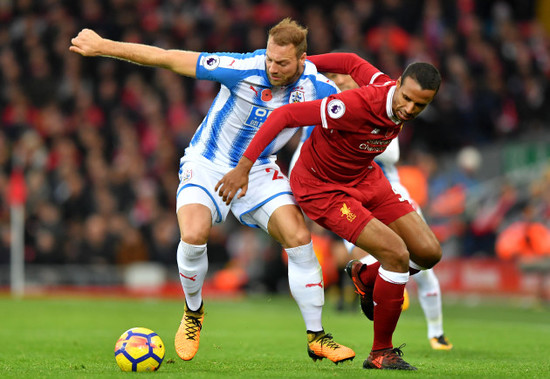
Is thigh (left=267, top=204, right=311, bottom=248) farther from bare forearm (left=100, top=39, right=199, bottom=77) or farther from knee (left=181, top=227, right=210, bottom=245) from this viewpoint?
bare forearm (left=100, top=39, right=199, bottom=77)

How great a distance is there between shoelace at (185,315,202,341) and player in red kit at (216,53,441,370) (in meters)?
1.13

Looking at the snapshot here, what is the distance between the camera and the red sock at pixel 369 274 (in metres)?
6.90

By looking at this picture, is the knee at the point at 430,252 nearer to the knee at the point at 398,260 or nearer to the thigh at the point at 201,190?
the knee at the point at 398,260

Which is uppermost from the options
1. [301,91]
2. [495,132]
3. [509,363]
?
[495,132]

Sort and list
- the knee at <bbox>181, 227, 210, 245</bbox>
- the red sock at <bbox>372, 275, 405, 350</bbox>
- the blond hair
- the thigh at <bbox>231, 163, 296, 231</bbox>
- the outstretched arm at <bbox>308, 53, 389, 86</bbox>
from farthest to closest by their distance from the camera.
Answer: the outstretched arm at <bbox>308, 53, 389, 86</bbox>, the thigh at <bbox>231, 163, 296, 231</bbox>, the knee at <bbox>181, 227, 210, 245</bbox>, the blond hair, the red sock at <bbox>372, 275, 405, 350</bbox>

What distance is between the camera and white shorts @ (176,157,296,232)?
22.3ft

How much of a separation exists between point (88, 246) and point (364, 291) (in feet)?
41.1

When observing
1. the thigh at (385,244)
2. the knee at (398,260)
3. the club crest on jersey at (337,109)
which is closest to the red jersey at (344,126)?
the club crest on jersey at (337,109)

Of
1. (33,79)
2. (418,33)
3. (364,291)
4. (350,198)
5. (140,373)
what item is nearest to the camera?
(140,373)

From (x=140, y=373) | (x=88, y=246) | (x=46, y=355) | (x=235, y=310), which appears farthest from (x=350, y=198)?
(x=88, y=246)

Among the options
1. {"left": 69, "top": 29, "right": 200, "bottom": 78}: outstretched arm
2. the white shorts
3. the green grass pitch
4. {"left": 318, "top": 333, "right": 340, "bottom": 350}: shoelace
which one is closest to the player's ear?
{"left": 69, "top": 29, "right": 200, "bottom": 78}: outstretched arm

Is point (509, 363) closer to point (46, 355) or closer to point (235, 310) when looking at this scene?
point (46, 355)

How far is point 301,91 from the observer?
6.86 metres

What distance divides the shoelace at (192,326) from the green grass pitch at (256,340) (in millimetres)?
212
